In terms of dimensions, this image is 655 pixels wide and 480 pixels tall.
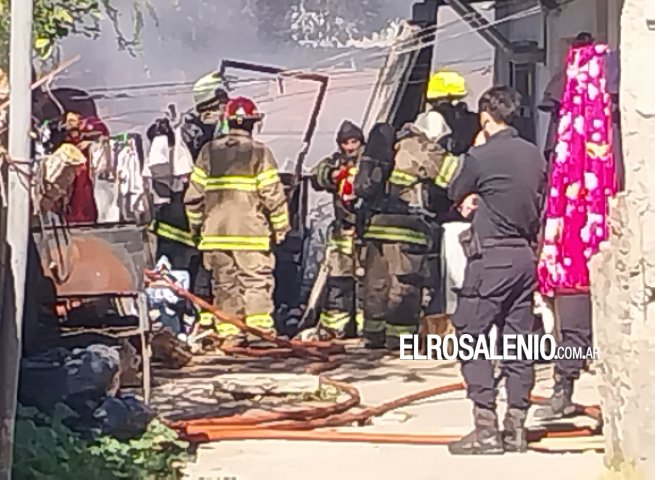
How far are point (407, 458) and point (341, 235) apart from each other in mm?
2071

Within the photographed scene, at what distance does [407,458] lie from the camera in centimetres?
619

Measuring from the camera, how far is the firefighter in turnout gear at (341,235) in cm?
788

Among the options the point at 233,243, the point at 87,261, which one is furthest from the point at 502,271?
the point at 233,243

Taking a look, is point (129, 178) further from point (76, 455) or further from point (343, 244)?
point (76, 455)

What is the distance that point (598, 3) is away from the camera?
268 inches

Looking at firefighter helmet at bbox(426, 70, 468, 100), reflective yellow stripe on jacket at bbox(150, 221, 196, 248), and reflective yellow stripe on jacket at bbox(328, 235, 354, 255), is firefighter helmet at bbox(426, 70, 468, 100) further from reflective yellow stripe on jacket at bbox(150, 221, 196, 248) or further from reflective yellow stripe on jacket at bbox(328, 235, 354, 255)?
reflective yellow stripe on jacket at bbox(150, 221, 196, 248)

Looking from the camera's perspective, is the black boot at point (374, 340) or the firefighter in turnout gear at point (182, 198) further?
the firefighter in turnout gear at point (182, 198)

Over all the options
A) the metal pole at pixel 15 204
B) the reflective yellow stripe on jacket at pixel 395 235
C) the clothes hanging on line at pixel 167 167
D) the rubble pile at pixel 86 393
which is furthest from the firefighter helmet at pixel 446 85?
the metal pole at pixel 15 204

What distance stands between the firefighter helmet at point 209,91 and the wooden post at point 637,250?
9.38ft

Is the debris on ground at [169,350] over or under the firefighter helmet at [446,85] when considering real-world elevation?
under

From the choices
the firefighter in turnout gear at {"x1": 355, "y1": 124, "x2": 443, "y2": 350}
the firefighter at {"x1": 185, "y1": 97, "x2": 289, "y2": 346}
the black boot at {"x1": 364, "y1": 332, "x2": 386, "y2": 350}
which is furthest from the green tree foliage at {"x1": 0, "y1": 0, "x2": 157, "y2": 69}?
the black boot at {"x1": 364, "y1": 332, "x2": 386, "y2": 350}

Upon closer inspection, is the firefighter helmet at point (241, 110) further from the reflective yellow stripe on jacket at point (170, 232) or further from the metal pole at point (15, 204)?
the metal pole at point (15, 204)

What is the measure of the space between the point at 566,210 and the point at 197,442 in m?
1.96

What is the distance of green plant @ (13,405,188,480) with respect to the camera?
5559 mm
